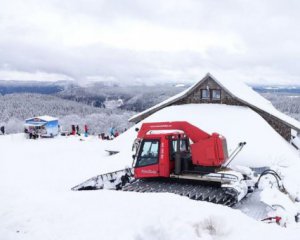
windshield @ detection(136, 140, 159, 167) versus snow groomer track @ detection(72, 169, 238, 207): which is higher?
windshield @ detection(136, 140, 159, 167)

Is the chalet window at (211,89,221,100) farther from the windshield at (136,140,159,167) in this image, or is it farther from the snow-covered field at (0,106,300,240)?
the snow-covered field at (0,106,300,240)

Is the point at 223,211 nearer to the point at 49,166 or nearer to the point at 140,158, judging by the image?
the point at 140,158

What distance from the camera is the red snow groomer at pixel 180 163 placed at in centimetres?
1217

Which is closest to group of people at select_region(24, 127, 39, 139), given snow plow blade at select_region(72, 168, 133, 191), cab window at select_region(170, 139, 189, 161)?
snow plow blade at select_region(72, 168, 133, 191)

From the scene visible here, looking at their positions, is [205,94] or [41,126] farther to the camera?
[41,126]

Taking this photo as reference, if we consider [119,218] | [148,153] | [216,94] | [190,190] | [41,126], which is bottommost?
[190,190]

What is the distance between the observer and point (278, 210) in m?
10.1

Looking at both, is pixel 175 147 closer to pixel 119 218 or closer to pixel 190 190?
pixel 190 190

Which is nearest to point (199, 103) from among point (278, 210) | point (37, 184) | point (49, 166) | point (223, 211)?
point (49, 166)

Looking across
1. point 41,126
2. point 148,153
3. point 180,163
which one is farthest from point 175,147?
point 41,126

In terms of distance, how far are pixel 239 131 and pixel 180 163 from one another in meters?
10.2

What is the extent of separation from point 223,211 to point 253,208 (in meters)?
5.23

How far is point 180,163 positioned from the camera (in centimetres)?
1287

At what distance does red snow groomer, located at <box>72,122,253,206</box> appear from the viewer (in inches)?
→ 479
